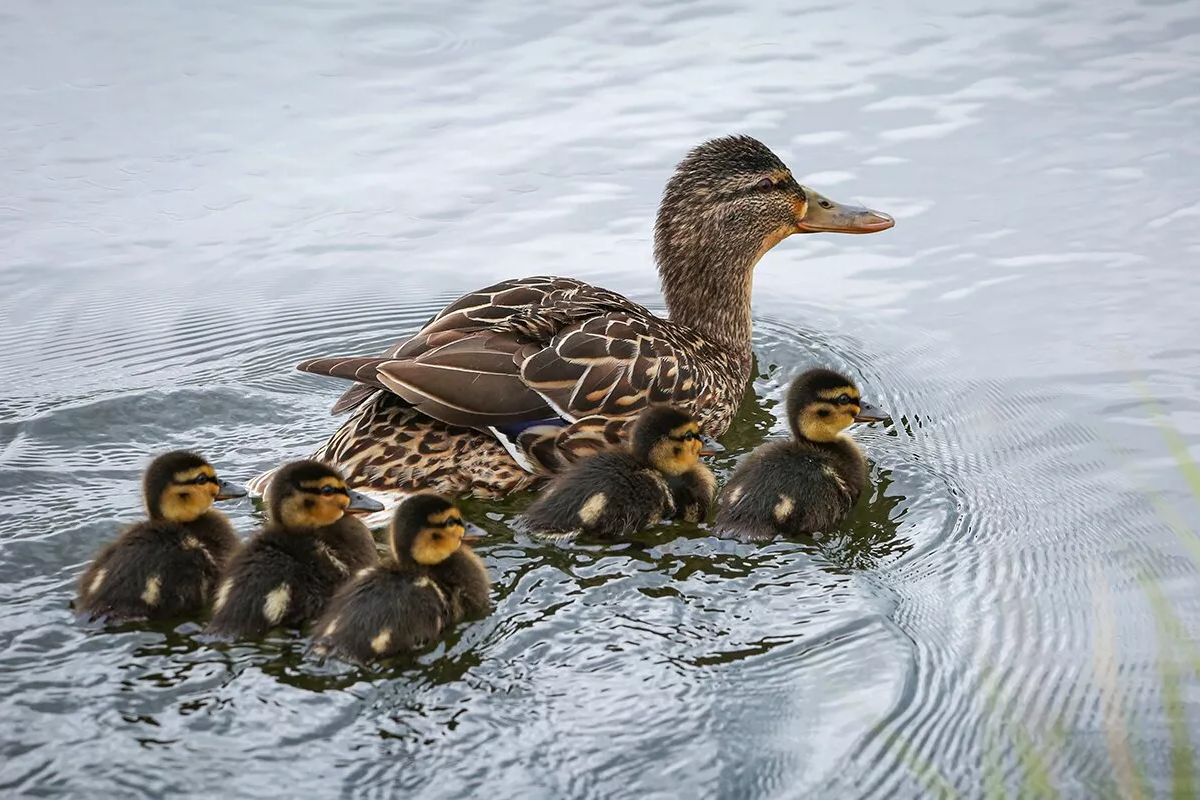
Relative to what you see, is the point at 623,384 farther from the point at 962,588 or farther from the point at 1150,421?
the point at 1150,421

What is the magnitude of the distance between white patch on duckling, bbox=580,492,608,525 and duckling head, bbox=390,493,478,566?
0.60m

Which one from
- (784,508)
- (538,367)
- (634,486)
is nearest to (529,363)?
(538,367)

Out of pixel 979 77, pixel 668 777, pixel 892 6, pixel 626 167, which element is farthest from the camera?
A: pixel 892 6

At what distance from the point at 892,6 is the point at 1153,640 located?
5461mm

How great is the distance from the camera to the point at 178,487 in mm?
4484

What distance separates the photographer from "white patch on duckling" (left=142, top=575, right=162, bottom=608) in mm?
4293

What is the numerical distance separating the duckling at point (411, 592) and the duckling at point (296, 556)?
5.0 inches

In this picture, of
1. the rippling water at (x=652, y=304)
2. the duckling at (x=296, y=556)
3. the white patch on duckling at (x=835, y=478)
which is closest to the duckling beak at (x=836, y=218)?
the rippling water at (x=652, y=304)

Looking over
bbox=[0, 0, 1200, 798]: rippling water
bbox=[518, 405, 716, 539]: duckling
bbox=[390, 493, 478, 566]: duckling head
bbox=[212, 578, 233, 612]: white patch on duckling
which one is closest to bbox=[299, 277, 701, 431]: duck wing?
bbox=[518, 405, 716, 539]: duckling

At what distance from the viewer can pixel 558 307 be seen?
556cm

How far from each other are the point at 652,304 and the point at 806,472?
199cm

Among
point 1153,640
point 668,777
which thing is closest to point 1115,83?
point 1153,640

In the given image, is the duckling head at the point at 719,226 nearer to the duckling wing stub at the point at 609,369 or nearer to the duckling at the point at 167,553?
the duckling wing stub at the point at 609,369

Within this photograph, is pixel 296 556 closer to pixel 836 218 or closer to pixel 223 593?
pixel 223 593
